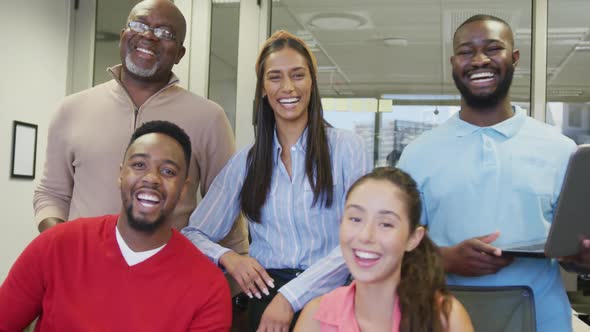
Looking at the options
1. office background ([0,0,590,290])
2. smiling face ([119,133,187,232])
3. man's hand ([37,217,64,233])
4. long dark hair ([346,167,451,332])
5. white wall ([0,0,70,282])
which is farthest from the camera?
office background ([0,0,590,290])

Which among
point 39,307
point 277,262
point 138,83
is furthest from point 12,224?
point 277,262

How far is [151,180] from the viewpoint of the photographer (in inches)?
72.4

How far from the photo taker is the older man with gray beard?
2318 mm

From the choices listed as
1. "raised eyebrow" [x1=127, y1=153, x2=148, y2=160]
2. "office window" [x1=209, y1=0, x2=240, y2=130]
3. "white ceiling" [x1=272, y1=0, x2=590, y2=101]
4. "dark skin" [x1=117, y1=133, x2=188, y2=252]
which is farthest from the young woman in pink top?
"office window" [x1=209, y1=0, x2=240, y2=130]

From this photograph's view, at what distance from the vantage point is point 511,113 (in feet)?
6.55

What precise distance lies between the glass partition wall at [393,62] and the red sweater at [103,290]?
2.54 m

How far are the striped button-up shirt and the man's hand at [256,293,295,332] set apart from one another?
0.03 meters

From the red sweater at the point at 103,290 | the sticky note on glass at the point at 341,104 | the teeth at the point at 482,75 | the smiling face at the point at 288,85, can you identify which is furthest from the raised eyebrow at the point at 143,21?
the sticky note on glass at the point at 341,104

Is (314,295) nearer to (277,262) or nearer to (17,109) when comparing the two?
(277,262)

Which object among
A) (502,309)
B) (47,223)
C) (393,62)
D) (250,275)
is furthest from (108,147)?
(393,62)

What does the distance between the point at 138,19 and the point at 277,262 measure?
47.7 inches

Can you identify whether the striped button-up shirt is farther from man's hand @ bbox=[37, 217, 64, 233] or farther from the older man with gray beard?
man's hand @ bbox=[37, 217, 64, 233]

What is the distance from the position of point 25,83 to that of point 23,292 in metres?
2.79

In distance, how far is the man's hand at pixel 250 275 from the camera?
1874mm
